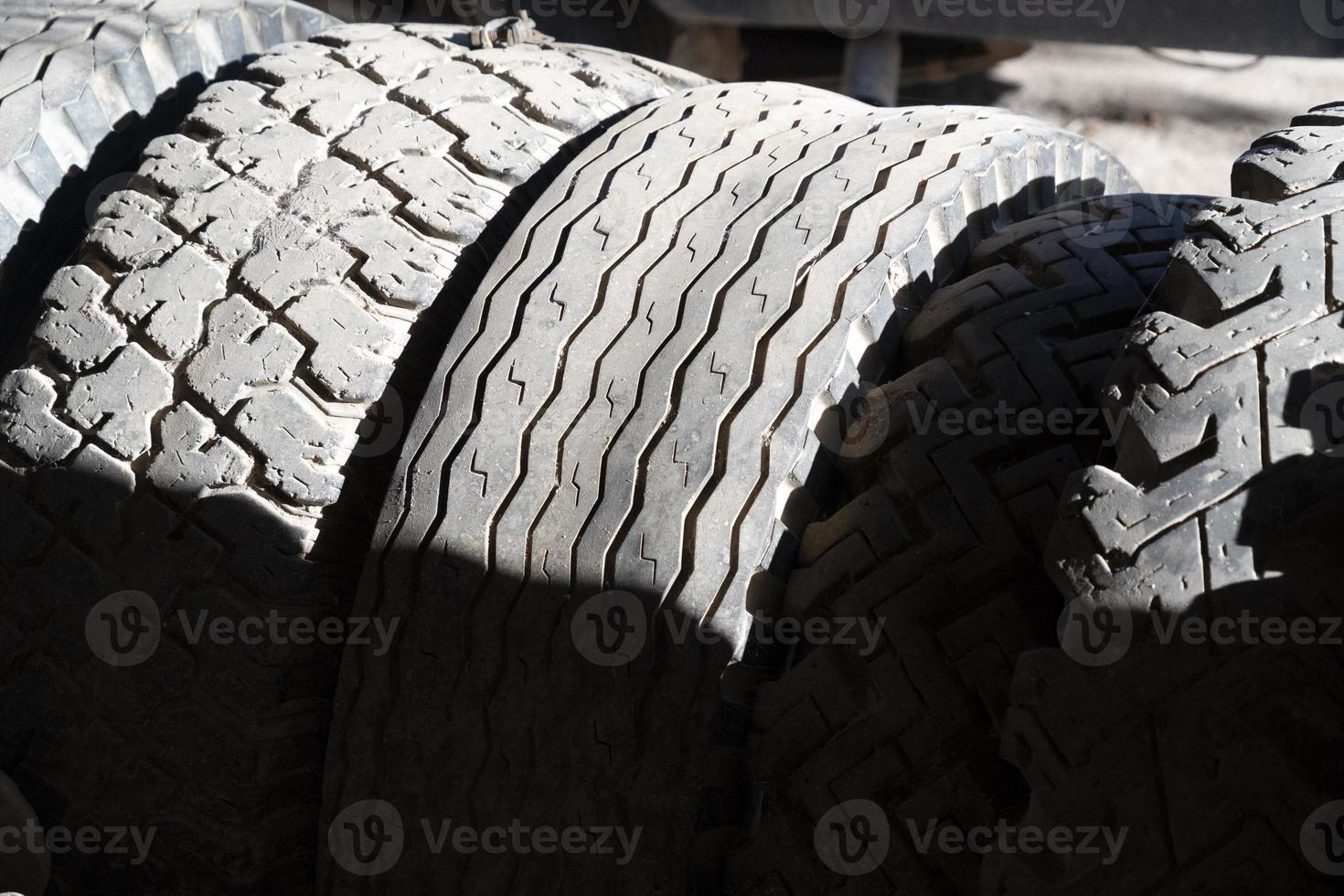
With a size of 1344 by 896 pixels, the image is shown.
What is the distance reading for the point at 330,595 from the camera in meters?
1.90

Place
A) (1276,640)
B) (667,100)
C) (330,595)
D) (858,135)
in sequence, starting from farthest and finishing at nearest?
(667,100)
(858,135)
(330,595)
(1276,640)

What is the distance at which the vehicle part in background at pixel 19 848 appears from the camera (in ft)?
6.26

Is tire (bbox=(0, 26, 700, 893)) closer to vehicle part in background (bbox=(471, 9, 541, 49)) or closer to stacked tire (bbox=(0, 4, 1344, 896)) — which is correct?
stacked tire (bbox=(0, 4, 1344, 896))

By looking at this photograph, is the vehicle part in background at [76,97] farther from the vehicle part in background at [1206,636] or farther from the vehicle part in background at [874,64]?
the vehicle part in background at [874,64]

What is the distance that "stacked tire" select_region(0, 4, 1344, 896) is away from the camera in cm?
137

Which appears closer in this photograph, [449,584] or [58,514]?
[449,584]

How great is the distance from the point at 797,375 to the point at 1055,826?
0.74 metres

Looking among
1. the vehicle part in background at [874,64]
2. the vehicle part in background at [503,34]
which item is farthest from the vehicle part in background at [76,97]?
the vehicle part in background at [874,64]

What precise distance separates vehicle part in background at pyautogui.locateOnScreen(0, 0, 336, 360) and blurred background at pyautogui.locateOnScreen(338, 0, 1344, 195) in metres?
1.56

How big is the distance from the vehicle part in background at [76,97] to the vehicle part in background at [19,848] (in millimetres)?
828

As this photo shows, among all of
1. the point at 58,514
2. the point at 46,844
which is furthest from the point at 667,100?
the point at 46,844

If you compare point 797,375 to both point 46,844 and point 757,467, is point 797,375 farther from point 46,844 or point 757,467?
point 46,844

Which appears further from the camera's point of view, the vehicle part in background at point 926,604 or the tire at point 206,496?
the tire at point 206,496

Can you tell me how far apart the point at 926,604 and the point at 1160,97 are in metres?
6.93
